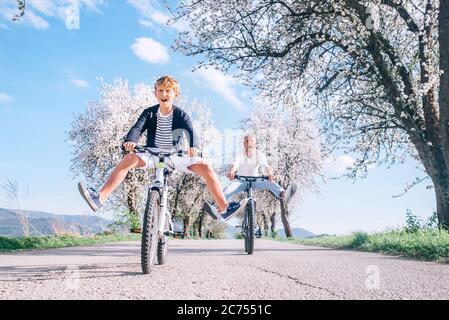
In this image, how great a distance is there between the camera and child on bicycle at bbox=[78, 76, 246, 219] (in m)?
5.06

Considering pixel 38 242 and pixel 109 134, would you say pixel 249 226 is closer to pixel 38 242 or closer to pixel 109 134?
pixel 38 242

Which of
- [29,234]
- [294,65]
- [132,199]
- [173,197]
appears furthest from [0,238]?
[173,197]

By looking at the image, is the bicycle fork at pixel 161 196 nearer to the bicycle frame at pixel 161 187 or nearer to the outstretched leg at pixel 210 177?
the bicycle frame at pixel 161 187

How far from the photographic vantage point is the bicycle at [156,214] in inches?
182

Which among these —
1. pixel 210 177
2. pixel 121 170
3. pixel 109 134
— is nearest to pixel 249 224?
pixel 210 177

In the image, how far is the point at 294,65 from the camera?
1355 cm

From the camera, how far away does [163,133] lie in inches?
204

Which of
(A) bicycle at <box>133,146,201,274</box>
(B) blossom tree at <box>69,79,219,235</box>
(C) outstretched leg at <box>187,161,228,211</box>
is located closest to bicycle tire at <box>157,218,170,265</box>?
(A) bicycle at <box>133,146,201,274</box>

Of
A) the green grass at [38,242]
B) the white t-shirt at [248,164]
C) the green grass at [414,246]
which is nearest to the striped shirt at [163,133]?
the white t-shirt at [248,164]
